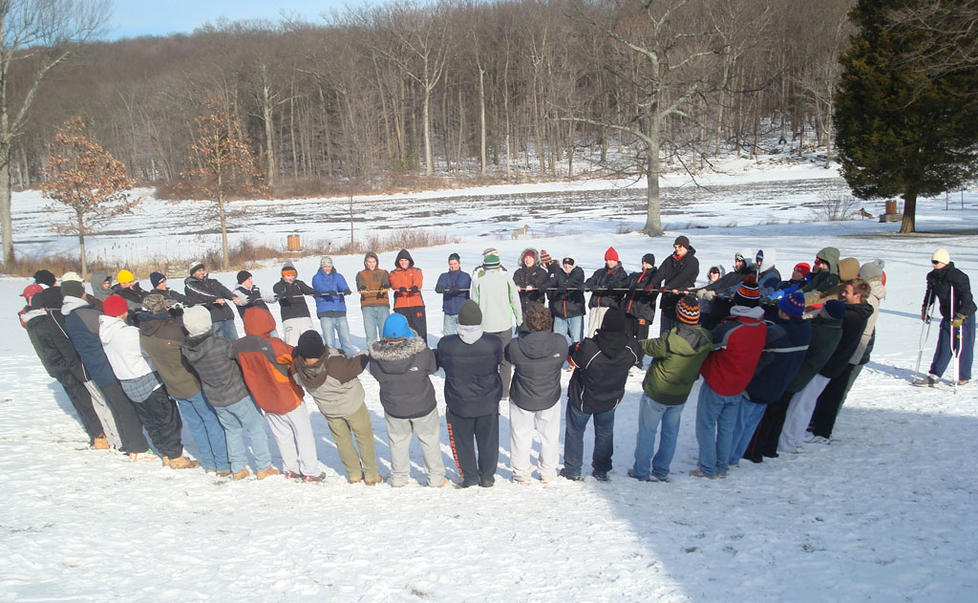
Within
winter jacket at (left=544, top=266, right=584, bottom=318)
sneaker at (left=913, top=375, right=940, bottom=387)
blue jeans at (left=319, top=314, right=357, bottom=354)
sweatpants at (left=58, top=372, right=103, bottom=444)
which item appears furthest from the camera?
blue jeans at (left=319, top=314, right=357, bottom=354)

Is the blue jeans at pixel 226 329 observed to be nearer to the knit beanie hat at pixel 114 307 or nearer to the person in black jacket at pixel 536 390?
the knit beanie hat at pixel 114 307

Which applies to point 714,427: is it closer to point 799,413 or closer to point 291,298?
point 799,413

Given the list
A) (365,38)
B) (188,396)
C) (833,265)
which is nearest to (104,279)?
A: (188,396)

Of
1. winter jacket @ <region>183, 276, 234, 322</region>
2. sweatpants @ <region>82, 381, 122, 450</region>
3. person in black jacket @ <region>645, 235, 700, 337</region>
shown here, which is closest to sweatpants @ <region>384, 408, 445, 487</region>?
sweatpants @ <region>82, 381, 122, 450</region>

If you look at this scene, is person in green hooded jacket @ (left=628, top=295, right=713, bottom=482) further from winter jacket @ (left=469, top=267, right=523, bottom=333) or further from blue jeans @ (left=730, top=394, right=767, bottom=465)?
winter jacket @ (left=469, top=267, right=523, bottom=333)

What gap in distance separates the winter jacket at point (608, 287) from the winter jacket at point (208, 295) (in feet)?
18.0

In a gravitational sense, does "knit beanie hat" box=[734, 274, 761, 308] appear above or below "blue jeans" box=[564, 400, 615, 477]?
above

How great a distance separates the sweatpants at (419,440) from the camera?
548 cm

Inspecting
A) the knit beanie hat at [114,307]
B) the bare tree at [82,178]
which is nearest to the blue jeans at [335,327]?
the knit beanie hat at [114,307]

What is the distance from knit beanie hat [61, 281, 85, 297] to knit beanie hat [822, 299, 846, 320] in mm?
7515

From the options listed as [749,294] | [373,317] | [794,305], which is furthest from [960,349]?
[373,317]

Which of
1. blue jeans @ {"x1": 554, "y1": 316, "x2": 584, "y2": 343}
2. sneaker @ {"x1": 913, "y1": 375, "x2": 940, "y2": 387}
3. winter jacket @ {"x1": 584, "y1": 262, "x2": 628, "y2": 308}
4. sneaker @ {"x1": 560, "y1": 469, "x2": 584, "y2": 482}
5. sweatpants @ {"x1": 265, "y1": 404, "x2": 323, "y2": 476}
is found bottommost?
sneaker @ {"x1": 560, "y1": 469, "x2": 584, "y2": 482}

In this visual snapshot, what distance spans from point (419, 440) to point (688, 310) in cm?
266

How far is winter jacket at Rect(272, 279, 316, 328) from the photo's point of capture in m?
9.18
